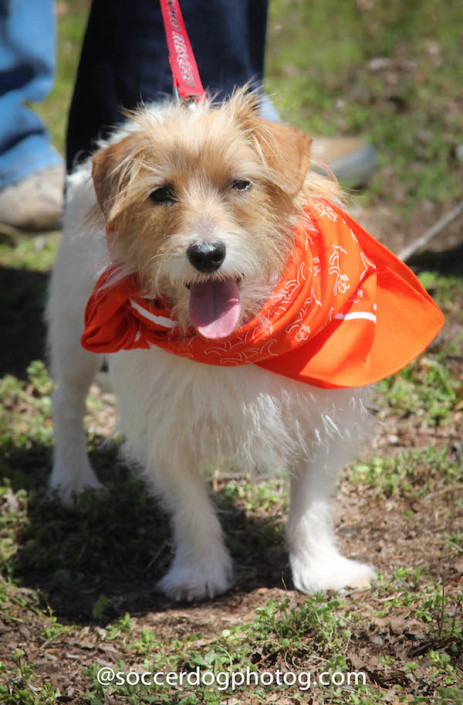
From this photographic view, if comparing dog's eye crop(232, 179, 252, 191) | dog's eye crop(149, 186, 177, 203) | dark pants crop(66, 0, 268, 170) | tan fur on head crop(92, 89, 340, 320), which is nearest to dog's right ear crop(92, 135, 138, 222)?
tan fur on head crop(92, 89, 340, 320)

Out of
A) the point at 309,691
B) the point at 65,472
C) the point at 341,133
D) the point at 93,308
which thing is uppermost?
the point at 341,133

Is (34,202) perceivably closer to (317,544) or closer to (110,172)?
(110,172)

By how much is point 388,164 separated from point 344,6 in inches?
127

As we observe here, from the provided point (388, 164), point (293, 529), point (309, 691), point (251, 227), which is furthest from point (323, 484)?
point (388, 164)

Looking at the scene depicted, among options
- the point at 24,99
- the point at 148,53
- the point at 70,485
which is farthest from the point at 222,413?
the point at 24,99

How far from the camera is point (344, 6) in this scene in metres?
8.77

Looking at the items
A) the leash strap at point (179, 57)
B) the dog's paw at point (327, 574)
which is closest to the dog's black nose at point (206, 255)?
the leash strap at point (179, 57)

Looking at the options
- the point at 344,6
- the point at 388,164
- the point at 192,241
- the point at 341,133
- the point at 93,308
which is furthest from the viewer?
the point at 344,6

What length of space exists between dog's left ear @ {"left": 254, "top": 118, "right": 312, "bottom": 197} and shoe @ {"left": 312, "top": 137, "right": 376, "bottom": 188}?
3.50 meters

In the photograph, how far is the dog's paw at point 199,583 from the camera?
3.11m

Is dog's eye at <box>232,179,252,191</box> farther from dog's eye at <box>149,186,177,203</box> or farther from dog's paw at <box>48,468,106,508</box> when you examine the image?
dog's paw at <box>48,468,106,508</box>

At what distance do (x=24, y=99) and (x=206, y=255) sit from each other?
3.77 m

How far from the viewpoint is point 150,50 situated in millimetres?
3750

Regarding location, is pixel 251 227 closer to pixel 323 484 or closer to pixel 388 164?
pixel 323 484
